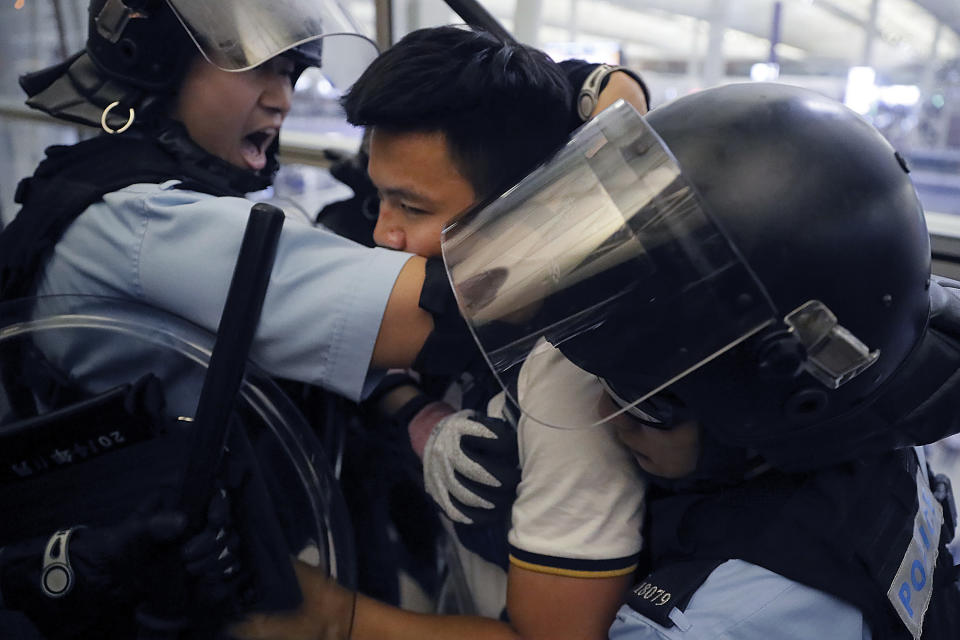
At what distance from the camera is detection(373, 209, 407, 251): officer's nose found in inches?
39.4

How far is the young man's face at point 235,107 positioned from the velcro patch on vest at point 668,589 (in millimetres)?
811

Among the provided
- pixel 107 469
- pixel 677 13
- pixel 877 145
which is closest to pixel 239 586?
pixel 107 469

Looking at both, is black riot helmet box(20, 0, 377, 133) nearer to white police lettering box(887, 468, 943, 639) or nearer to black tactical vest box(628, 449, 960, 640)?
black tactical vest box(628, 449, 960, 640)

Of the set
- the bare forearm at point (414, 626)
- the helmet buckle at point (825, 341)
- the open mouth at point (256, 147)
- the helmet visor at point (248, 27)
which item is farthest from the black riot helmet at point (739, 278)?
the open mouth at point (256, 147)

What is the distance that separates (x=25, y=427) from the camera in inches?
33.7

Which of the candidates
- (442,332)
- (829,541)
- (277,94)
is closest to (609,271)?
(442,332)

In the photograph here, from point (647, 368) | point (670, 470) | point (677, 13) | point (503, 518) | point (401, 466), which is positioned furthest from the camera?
point (677, 13)

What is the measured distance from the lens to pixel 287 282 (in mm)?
833

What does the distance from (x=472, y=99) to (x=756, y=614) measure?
659 mm

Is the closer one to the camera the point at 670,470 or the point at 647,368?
the point at 647,368

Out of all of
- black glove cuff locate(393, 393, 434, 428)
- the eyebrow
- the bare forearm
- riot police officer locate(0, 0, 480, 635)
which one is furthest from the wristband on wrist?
the bare forearm

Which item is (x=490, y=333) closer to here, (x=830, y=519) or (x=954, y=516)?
(x=830, y=519)

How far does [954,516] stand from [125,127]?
1.20 metres

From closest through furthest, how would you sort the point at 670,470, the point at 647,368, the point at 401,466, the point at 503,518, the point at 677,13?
the point at 647,368 → the point at 670,470 → the point at 503,518 → the point at 401,466 → the point at 677,13
